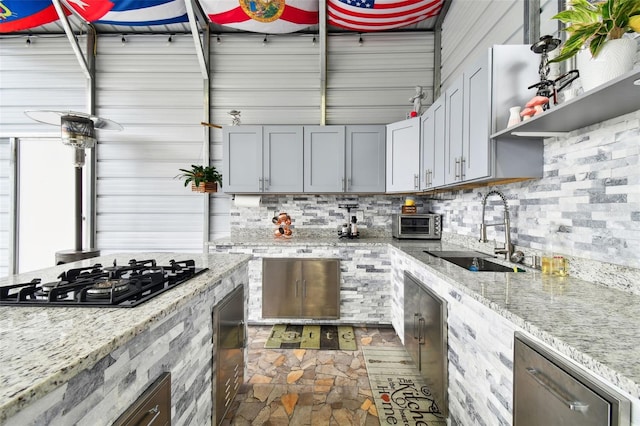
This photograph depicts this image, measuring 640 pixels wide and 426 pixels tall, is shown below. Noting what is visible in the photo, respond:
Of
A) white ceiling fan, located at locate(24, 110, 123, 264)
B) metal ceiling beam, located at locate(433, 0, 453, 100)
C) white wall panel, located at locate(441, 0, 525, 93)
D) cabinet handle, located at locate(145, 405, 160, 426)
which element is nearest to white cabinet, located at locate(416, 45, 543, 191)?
white wall panel, located at locate(441, 0, 525, 93)

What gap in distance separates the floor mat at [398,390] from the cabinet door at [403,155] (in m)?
1.71

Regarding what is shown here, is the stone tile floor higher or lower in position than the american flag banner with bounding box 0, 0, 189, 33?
lower

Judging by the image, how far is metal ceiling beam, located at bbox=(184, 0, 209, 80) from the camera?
3.35m

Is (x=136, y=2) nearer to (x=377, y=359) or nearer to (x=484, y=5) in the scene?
(x=484, y=5)

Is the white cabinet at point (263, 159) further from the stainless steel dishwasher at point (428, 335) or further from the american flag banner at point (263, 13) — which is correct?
the stainless steel dishwasher at point (428, 335)

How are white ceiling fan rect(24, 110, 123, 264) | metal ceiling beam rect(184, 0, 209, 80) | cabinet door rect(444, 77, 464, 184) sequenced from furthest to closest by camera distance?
metal ceiling beam rect(184, 0, 209, 80), white ceiling fan rect(24, 110, 123, 264), cabinet door rect(444, 77, 464, 184)

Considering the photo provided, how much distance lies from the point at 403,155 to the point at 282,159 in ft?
4.70

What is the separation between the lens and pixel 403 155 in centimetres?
329

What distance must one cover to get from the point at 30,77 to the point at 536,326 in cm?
600

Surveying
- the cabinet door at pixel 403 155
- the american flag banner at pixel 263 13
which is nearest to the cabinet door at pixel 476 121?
the cabinet door at pixel 403 155

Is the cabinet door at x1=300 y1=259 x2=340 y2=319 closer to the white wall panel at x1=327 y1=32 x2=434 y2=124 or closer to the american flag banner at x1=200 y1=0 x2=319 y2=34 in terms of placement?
the white wall panel at x1=327 y1=32 x2=434 y2=124

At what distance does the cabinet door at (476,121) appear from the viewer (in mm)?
1819

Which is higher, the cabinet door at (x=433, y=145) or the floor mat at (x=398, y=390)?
the cabinet door at (x=433, y=145)

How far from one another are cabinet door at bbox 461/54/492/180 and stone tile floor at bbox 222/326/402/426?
1.78 meters
